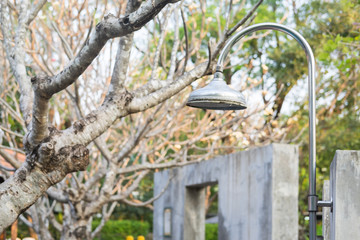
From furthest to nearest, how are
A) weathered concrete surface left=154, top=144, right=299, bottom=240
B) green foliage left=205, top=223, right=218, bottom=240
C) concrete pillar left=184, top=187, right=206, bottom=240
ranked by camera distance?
green foliage left=205, top=223, right=218, bottom=240 < concrete pillar left=184, top=187, right=206, bottom=240 < weathered concrete surface left=154, top=144, right=299, bottom=240

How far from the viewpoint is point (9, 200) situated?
3.51 m

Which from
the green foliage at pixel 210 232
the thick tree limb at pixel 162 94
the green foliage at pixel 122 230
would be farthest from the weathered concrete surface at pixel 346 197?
the green foliage at pixel 122 230

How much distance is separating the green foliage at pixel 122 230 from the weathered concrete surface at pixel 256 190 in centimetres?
1102

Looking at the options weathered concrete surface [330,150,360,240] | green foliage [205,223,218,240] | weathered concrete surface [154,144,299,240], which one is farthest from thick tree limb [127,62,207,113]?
green foliage [205,223,218,240]

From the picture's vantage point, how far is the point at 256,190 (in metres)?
7.40

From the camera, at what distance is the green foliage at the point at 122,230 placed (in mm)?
20156

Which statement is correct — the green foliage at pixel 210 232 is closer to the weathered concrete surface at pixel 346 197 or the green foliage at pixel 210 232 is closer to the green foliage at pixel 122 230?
the green foliage at pixel 122 230

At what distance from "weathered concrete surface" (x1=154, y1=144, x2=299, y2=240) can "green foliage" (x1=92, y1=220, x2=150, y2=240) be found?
11023mm

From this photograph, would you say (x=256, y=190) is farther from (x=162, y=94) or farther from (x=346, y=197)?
(x=346, y=197)

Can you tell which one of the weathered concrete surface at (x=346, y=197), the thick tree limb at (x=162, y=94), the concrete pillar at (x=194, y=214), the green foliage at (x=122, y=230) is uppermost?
the thick tree limb at (x=162, y=94)

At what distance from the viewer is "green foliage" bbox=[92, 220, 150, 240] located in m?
20.2

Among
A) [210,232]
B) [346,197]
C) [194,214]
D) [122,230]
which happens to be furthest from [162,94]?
[122,230]

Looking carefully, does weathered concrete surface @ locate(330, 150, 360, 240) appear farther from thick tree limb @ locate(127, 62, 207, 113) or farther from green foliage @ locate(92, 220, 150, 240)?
green foliage @ locate(92, 220, 150, 240)

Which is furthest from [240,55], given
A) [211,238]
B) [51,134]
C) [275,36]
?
[51,134]
